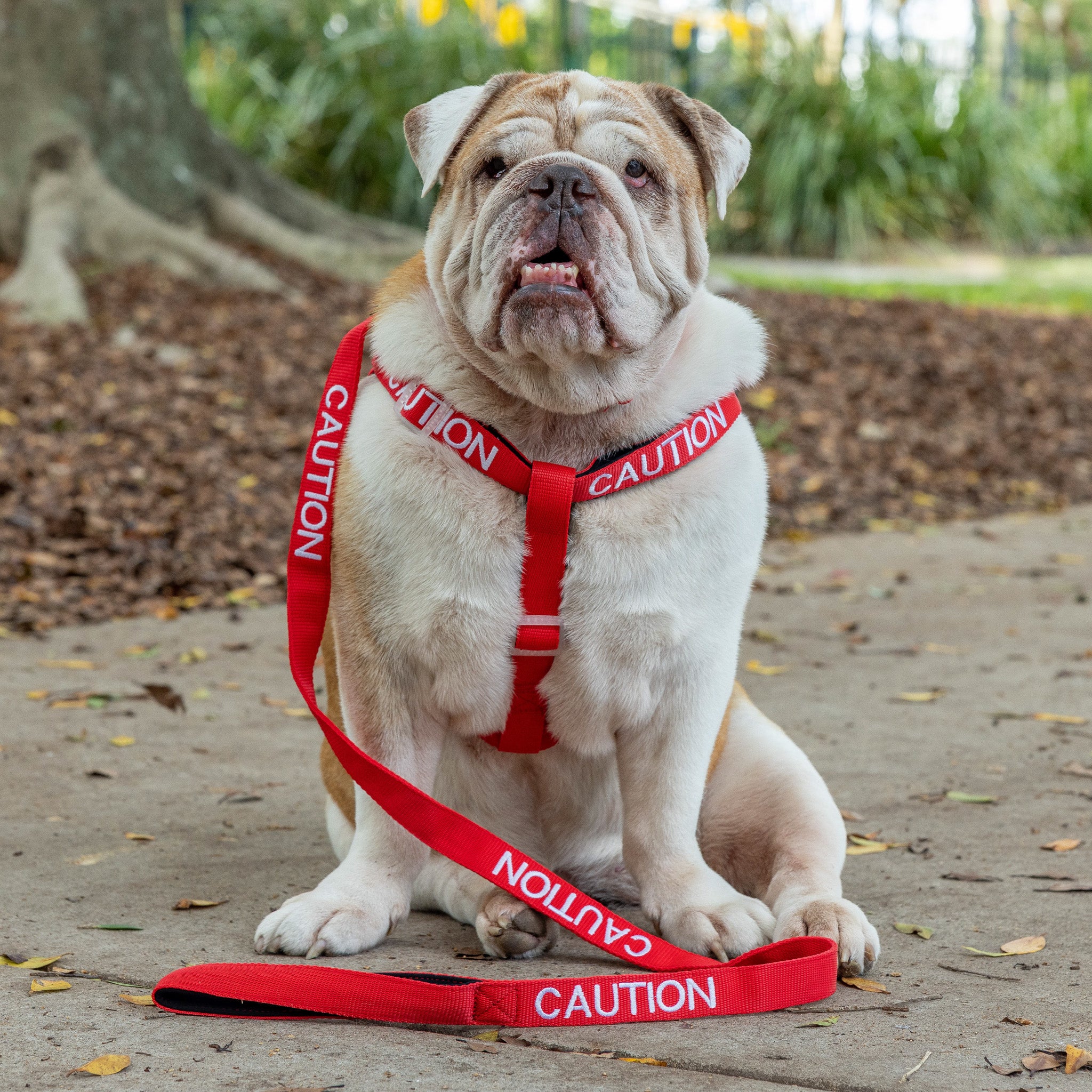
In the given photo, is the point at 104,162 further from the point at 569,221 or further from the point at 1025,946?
the point at 1025,946

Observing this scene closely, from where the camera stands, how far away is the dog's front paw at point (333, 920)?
268 centimetres

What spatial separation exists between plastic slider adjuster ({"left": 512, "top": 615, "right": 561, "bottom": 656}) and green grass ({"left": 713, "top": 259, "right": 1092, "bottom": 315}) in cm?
1012

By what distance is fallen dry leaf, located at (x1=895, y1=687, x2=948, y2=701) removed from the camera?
4.76 m

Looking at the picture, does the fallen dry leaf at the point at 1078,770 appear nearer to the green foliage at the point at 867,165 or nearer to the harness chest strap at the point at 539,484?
the harness chest strap at the point at 539,484

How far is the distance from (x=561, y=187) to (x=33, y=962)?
1.78m

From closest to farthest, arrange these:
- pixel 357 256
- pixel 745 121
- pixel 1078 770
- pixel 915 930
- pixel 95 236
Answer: pixel 915 930 → pixel 1078 770 → pixel 95 236 → pixel 357 256 → pixel 745 121

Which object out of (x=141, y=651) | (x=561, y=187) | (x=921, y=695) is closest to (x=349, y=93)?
(x=141, y=651)

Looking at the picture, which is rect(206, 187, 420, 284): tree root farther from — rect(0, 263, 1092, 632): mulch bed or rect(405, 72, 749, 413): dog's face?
rect(405, 72, 749, 413): dog's face

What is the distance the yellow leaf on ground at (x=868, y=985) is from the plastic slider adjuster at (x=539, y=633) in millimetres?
851

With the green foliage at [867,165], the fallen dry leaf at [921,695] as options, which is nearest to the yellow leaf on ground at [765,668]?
the fallen dry leaf at [921,695]

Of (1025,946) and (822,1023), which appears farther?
(1025,946)

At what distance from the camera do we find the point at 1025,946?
278 cm

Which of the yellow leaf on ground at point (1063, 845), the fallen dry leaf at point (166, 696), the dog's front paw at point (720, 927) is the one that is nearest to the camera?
the dog's front paw at point (720, 927)

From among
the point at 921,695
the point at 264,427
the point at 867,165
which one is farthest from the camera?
the point at 867,165
